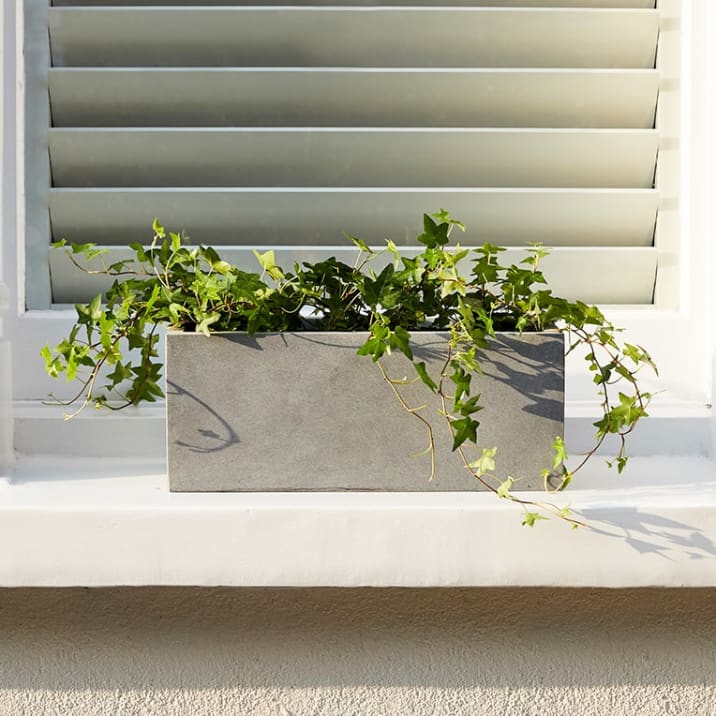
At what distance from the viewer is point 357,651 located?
0.88 metres

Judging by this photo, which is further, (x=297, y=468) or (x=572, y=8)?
(x=572, y=8)

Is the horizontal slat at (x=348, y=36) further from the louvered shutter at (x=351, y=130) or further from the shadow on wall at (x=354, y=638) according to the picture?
the shadow on wall at (x=354, y=638)

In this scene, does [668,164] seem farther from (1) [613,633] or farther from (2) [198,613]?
(2) [198,613]

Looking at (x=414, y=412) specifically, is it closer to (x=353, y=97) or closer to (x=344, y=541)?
(x=344, y=541)

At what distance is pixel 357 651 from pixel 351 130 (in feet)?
2.04

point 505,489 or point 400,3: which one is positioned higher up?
point 400,3

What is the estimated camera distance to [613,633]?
89 centimetres

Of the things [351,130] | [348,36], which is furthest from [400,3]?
[351,130]

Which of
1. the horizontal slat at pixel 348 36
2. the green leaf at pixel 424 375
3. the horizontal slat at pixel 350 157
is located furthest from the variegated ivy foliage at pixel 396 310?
the horizontal slat at pixel 348 36

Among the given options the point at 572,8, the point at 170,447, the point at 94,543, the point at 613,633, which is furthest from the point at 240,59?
the point at 613,633

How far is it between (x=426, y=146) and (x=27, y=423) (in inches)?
23.0

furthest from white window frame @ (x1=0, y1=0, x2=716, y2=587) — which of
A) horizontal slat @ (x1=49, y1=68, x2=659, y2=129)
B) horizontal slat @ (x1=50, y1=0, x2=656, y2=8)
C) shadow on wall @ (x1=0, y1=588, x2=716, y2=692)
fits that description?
horizontal slat @ (x1=50, y1=0, x2=656, y2=8)

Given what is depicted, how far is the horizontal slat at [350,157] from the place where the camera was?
3.68 ft

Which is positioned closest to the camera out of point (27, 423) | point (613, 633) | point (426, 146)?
point (613, 633)
